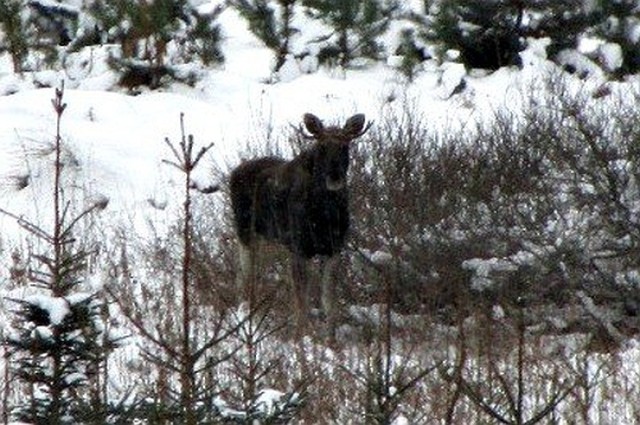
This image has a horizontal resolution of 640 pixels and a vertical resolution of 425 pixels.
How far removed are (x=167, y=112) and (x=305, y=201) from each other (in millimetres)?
8653

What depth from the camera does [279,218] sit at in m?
12.6

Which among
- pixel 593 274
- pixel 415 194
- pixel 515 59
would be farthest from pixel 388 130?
pixel 515 59

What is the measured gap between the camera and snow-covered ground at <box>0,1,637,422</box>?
17922 millimetres

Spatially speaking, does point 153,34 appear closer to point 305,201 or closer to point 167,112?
point 167,112

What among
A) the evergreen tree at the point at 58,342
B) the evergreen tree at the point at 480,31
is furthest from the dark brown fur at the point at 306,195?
the evergreen tree at the point at 480,31

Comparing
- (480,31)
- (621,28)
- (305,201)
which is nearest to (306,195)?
(305,201)

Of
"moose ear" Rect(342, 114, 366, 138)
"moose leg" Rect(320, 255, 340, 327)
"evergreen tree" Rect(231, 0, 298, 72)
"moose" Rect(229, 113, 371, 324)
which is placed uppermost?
"evergreen tree" Rect(231, 0, 298, 72)

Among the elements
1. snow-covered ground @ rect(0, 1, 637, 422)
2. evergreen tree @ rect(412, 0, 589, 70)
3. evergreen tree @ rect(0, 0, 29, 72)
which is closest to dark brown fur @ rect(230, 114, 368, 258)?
snow-covered ground @ rect(0, 1, 637, 422)

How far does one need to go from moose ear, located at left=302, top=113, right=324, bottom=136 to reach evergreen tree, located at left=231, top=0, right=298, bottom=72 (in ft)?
33.6

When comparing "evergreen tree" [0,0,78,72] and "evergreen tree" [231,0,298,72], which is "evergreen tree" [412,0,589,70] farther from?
"evergreen tree" [0,0,78,72]

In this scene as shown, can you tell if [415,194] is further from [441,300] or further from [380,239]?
[441,300]

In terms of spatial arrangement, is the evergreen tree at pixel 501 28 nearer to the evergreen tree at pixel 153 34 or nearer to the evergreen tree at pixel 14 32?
the evergreen tree at pixel 153 34

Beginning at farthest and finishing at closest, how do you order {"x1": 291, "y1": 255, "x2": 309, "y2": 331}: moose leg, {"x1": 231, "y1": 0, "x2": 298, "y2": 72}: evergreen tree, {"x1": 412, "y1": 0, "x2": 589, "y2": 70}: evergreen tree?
{"x1": 231, "y1": 0, "x2": 298, "y2": 72}: evergreen tree, {"x1": 412, "y1": 0, "x2": 589, "y2": 70}: evergreen tree, {"x1": 291, "y1": 255, "x2": 309, "y2": 331}: moose leg

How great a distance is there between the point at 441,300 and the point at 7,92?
10.4m
